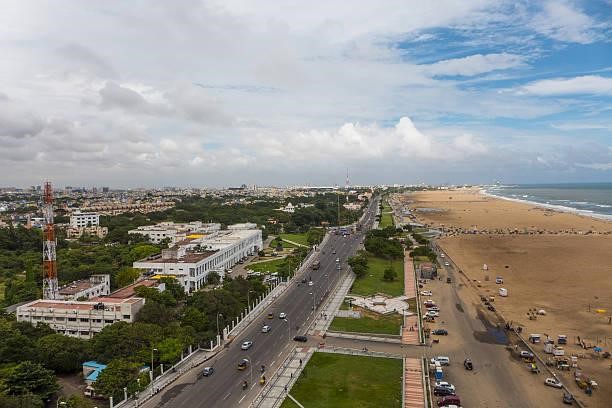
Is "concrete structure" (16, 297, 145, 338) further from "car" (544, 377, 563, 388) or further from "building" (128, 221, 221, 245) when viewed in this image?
"building" (128, 221, 221, 245)

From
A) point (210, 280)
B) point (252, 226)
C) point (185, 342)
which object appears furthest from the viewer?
point (252, 226)

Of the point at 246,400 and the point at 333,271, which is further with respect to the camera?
the point at 333,271

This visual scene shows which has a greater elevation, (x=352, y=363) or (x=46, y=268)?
(x=46, y=268)

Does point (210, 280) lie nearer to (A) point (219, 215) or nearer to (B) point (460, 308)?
(B) point (460, 308)

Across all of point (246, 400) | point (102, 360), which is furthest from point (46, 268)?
point (246, 400)

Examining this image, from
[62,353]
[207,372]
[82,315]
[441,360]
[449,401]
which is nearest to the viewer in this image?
[449,401]

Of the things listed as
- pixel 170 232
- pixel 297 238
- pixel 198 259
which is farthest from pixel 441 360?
pixel 297 238

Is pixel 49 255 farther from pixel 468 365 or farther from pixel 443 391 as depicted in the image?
pixel 468 365
